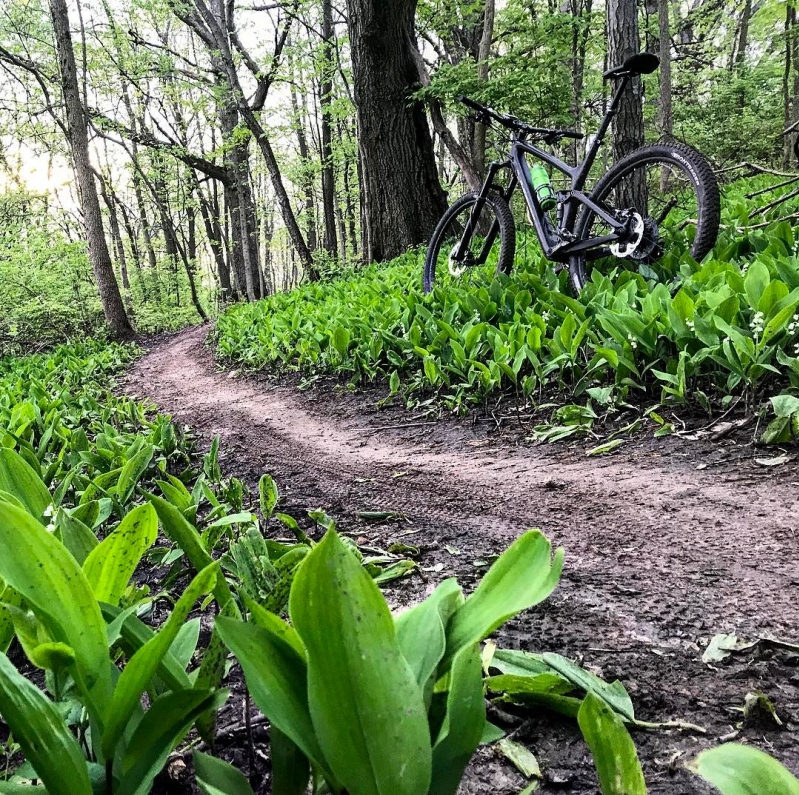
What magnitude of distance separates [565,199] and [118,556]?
14.9 feet

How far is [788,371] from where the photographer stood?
2.52m

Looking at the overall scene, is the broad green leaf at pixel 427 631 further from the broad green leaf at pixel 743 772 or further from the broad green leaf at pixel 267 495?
the broad green leaf at pixel 267 495

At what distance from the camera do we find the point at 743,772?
533 millimetres

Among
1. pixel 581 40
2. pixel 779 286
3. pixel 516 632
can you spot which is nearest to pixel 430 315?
pixel 779 286

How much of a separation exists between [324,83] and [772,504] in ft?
56.8

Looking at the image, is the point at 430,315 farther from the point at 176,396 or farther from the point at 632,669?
the point at 632,669

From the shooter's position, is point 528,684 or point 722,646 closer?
point 528,684

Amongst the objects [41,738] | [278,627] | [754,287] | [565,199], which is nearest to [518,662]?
[278,627]

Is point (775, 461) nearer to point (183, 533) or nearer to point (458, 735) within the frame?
point (458, 735)

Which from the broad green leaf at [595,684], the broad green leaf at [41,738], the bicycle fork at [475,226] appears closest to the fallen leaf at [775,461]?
the broad green leaf at [595,684]

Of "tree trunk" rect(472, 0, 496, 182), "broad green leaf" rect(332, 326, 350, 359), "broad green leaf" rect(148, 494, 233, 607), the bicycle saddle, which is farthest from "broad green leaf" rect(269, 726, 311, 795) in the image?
"tree trunk" rect(472, 0, 496, 182)

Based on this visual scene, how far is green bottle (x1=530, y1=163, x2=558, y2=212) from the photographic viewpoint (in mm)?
4883

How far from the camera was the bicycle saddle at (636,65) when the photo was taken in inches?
166

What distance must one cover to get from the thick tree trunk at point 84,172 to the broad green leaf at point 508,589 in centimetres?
1420
